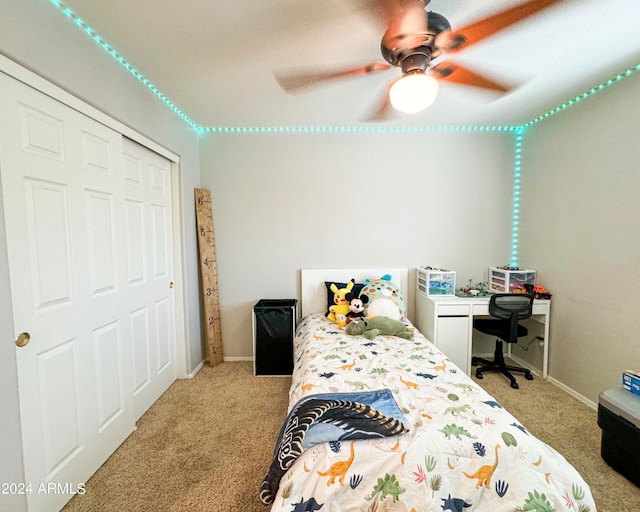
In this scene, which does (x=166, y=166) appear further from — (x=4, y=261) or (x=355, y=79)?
(x=355, y=79)

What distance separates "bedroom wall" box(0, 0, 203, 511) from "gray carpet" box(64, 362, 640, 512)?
521 mm

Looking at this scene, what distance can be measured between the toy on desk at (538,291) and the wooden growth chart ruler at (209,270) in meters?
3.23

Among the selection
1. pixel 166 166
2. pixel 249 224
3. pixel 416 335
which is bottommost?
pixel 416 335

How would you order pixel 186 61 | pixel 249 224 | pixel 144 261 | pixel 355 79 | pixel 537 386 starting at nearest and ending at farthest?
pixel 186 61 < pixel 355 79 < pixel 144 261 < pixel 537 386 < pixel 249 224

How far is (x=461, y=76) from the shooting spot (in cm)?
176

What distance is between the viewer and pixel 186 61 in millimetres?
1788

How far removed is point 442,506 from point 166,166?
117 inches

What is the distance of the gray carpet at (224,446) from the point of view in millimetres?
1422

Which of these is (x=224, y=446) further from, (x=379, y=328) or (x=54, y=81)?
(x=54, y=81)

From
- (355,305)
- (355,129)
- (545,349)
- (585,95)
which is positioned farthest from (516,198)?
(355,305)

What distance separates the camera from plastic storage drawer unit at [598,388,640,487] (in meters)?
1.46

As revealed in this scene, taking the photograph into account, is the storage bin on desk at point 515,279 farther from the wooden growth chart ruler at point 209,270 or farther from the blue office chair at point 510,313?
the wooden growth chart ruler at point 209,270

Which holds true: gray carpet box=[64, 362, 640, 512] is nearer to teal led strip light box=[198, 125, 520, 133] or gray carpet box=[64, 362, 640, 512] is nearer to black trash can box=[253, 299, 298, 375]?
black trash can box=[253, 299, 298, 375]

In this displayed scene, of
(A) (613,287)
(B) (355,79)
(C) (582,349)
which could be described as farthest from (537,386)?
(B) (355,79)
